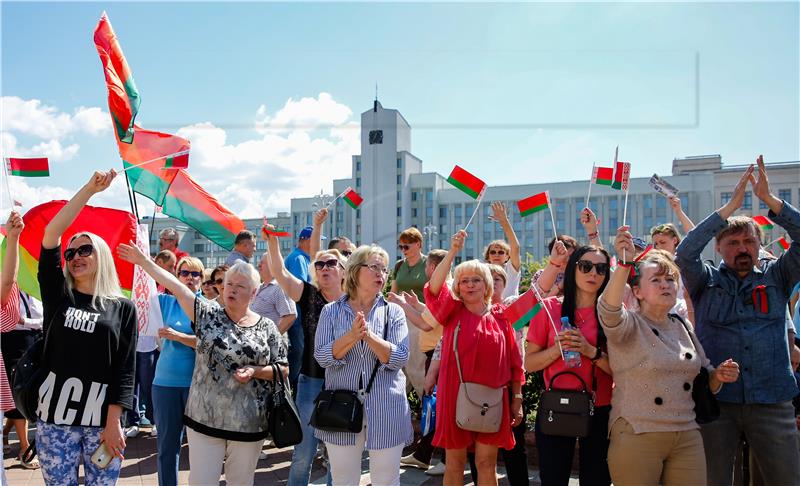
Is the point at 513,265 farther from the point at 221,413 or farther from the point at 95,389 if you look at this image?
the point at 95,389

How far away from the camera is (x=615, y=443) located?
373cm

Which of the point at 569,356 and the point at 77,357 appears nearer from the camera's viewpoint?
the point at 77,357

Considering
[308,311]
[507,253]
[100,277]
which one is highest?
[507,253]

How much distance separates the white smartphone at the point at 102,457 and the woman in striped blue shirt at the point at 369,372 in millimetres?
1152

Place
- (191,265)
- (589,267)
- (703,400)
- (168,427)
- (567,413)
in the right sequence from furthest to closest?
(191,265) < (168,427) < (589,267) < (567,413) < (703,400)

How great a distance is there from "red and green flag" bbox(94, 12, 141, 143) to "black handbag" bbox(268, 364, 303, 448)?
3.97 meters

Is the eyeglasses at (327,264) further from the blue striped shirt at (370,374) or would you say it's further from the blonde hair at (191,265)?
the blonde hair at (191,265)

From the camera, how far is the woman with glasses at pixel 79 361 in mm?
3428

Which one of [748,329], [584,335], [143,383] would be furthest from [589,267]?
[143,383]

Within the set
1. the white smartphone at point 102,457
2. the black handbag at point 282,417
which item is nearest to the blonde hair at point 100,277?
the white smartphone at point 102,457

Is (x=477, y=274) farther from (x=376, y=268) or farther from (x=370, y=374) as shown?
(x=370, y=374)

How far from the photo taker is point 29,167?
5.89 metres

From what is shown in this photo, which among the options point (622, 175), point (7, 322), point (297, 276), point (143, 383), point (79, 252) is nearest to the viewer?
point (79, 252)

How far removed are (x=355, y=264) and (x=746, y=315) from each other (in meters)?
2.44
